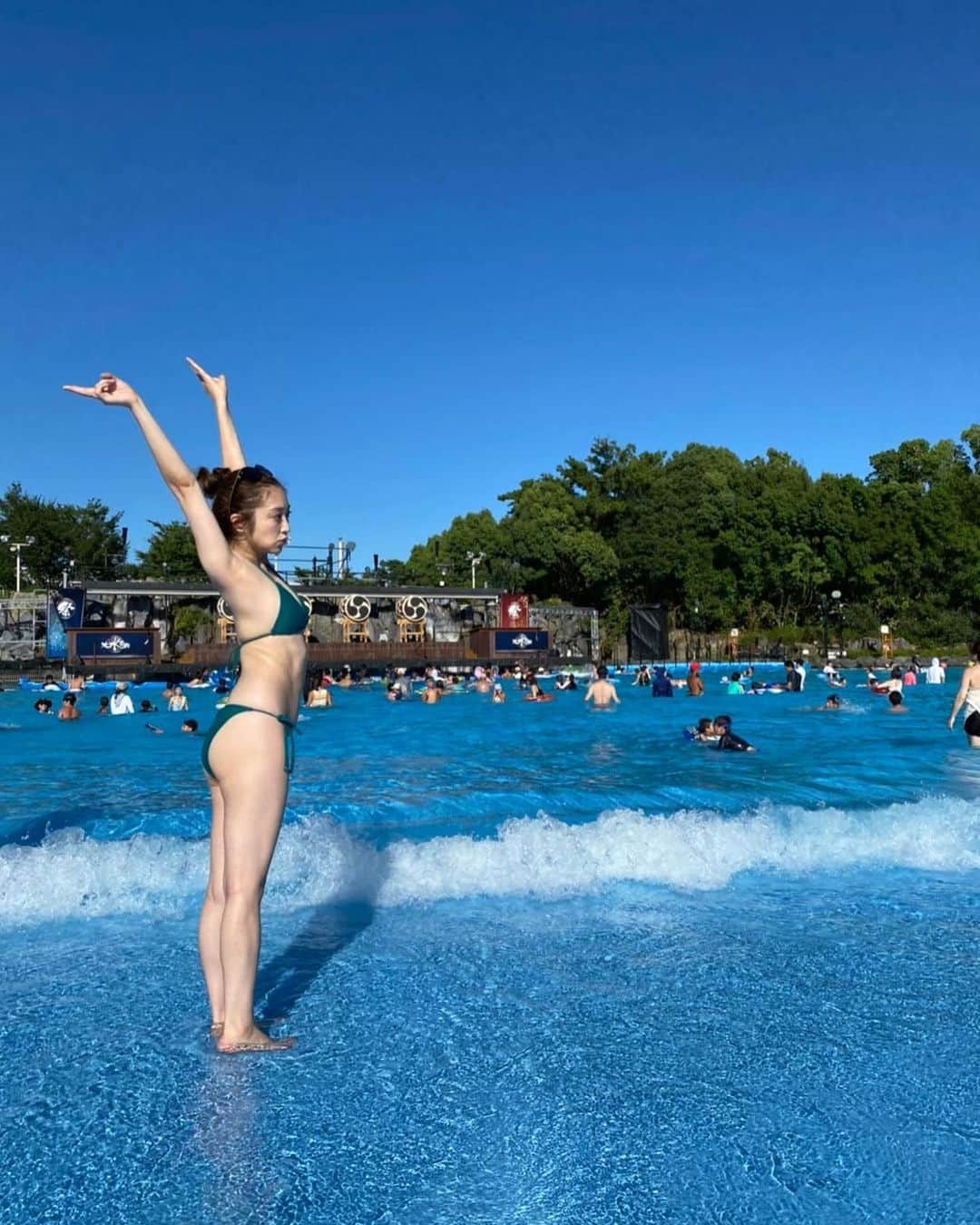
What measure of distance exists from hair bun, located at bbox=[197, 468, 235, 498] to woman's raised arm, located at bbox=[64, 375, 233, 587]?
4.9 inches

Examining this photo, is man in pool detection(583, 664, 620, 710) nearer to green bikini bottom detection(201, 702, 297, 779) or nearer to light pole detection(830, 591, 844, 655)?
green bikini bottom detection(201, 702, 297, 779)

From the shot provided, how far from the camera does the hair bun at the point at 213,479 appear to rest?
311 cm

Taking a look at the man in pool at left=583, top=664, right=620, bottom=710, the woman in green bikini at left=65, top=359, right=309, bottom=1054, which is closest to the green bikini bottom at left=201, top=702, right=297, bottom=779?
the woman in green bikini at left=65, top=359, right=309, bottom=1054

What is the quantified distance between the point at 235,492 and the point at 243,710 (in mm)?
689

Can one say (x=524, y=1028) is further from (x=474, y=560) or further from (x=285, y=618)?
(x=474, y=560)

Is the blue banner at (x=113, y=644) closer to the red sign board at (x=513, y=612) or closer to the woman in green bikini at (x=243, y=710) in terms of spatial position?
the red sign board at (x=513, y=612)

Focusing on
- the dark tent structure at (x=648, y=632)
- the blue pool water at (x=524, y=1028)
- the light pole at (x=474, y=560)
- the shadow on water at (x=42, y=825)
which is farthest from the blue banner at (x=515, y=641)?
the blue pool water at (x=524, y=1028)

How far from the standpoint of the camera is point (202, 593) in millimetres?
43844

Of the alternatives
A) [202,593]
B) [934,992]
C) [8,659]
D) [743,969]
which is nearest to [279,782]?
[743,969]

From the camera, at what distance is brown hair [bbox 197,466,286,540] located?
10.2 feet

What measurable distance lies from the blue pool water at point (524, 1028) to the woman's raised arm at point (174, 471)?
1552mm

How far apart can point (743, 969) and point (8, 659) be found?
3950 cm

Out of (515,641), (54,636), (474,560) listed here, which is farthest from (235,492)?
(474,560)

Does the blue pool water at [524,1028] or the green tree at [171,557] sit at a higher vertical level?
the green tree at [171,557]
